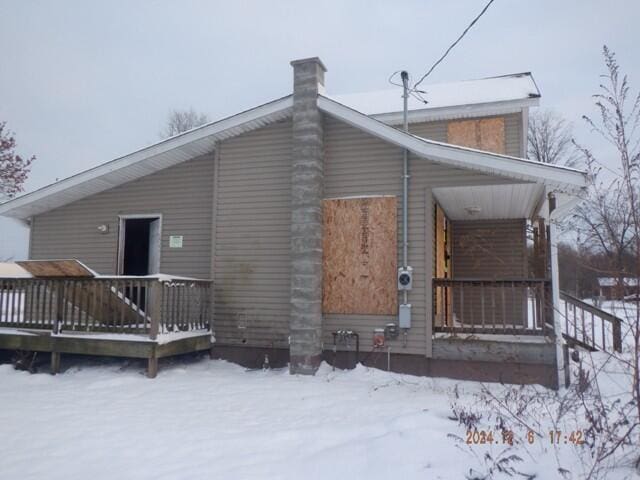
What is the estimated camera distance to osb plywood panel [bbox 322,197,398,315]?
26.1 feet

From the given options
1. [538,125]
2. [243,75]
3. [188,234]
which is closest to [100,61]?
[243,75]

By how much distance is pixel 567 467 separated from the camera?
3.56 metres

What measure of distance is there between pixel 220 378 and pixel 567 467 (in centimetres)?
527

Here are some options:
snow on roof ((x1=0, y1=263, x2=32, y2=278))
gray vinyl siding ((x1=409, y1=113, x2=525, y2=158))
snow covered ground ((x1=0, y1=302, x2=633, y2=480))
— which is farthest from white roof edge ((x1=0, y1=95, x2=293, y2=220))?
gray vinyl siding ((x1=409, y1=113, x2=525, y2=158))

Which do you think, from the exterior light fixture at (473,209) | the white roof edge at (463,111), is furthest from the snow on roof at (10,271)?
the exterior light fixture at (473,209)

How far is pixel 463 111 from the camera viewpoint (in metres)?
11.2

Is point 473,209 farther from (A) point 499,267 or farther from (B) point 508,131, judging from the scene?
(B) point 508,131

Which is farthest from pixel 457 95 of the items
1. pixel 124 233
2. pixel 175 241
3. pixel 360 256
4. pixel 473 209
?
pixel 124 233

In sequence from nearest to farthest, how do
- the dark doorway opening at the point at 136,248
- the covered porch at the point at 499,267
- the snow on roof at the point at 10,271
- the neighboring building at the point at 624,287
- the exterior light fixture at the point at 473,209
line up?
the neighboring building at the point at 624,287 < the covered porch at the point at 499,267 < the exterior light fixture at the point at 473,209 < the snow on roof at the point at 10,271 < the dark doorway opening at the point at 136,248

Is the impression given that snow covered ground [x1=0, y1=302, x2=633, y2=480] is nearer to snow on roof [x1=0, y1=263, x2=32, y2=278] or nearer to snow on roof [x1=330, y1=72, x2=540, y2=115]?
snow on roof [x1=0, y1=263, x2=32, y2=278]

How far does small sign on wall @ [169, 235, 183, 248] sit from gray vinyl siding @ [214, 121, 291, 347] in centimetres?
93

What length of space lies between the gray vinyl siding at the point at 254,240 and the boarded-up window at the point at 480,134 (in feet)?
14.8

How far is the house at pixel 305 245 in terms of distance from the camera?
7488 millimetres
